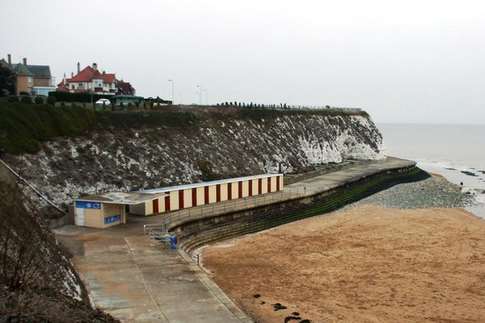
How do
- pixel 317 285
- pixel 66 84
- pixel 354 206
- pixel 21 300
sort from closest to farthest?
pixel 21 300
pixel 317 285
pixel 354 206
pixel 66 84

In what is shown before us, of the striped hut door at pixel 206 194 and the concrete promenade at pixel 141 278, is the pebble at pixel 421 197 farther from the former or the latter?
the concrete promenade at pixel 141 278

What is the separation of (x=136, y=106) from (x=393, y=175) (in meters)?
37.5

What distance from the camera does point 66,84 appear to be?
84.8 meters

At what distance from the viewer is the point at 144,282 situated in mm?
20078

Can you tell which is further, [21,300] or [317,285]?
[317,285]

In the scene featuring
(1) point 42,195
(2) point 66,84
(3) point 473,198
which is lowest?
(3) point 473,198

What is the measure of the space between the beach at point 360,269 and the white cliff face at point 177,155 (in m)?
11.4

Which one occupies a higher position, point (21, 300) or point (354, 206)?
point (21, 300)

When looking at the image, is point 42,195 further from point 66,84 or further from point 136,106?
point 66,84

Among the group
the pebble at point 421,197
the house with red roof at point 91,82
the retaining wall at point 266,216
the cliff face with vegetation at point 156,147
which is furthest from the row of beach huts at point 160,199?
the house with red roof at point 91,82

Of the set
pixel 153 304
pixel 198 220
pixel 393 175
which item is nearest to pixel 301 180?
pixel 393 175

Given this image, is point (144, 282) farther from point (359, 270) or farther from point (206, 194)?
point (206, 194)

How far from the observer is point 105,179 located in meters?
36.8

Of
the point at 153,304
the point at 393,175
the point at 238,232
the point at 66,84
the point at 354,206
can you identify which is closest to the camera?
the point at 153,304
